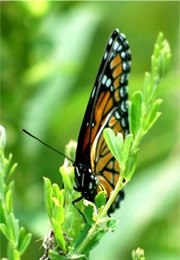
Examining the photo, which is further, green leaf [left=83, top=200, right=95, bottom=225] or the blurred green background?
the blurred green background

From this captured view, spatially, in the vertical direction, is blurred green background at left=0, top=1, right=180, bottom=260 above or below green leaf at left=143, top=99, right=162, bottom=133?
above

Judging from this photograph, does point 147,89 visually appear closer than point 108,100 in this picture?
Yes

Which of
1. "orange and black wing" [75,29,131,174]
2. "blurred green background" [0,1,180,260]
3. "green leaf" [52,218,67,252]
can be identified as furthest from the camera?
"blurred green background" [0,1,180,260]

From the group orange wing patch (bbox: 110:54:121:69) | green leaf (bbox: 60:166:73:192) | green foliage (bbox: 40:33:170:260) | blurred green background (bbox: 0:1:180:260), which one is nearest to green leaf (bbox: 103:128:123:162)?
green foliage (bbox: 40:33:170:260)

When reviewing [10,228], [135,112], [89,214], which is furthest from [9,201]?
Answer: [135,112]

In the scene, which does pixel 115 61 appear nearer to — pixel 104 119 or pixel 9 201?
pixel 104 119

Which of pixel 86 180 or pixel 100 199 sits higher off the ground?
pixel 86 180

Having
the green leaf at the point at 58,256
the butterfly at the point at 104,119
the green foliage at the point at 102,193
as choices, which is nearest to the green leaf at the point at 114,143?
the green foliage at the point at 102,193

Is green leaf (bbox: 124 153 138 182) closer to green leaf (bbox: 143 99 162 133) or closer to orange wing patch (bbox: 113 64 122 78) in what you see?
green leaf (bbox: 143 99 162 133)
